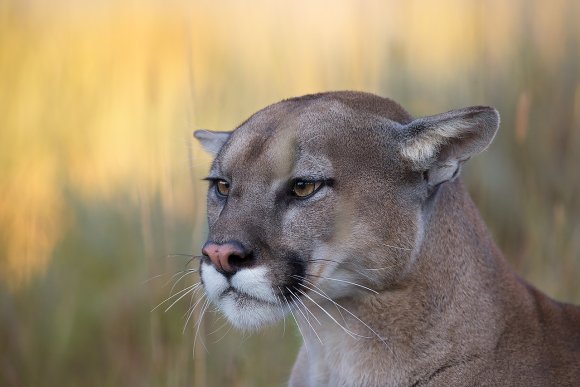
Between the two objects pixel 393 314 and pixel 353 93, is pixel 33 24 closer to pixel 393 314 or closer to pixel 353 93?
pixel 353 93

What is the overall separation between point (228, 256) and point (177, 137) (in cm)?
312

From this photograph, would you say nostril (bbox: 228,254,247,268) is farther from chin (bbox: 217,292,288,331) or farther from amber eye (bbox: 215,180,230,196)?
amber eye (bbox: 215,180,230,196)

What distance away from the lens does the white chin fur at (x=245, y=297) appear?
4188mm

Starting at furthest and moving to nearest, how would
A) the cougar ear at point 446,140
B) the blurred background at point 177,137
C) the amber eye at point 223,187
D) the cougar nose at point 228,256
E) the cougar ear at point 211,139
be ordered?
the blurred background at point 177,137, the cougar ear at point 211,139, the amber eye at point 223,187, the cougar ear at point 446,140, the cougar nose at point 228,256

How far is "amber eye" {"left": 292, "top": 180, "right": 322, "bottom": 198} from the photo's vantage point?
4.42 meters

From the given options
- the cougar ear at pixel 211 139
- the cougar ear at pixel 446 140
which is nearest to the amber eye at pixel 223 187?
the cougar ear at pixel 211 139

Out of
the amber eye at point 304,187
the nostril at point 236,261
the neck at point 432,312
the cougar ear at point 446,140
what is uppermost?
the cougar ear at point 446,140

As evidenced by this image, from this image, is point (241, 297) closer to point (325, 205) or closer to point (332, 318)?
point (332, 318)

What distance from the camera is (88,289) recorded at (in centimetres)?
618

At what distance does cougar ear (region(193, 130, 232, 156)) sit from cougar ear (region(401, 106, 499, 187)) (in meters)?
1.15

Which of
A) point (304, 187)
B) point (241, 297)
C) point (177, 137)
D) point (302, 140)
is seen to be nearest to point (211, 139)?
point (302, 140)

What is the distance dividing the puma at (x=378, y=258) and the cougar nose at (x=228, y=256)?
0.02m

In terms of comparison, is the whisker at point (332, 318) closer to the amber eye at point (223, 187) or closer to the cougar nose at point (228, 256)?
the cougar nose at point (228, 256)

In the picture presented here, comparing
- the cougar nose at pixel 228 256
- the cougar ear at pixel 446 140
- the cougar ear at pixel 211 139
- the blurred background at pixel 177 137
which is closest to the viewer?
the cougar nose at pixel 228 256
